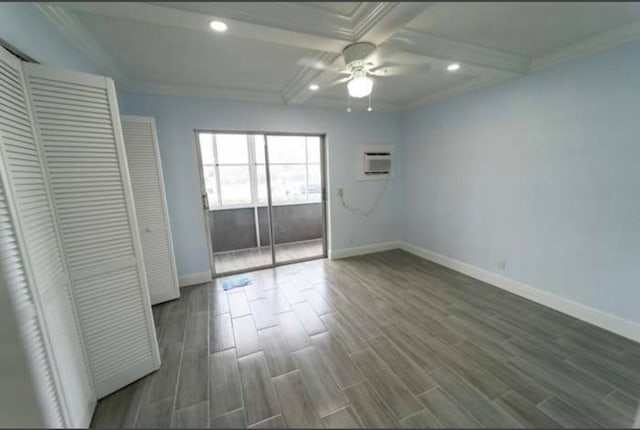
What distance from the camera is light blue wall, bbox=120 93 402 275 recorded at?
312 centimetres

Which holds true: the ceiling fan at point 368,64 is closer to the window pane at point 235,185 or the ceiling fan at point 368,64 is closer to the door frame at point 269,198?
the door frame at point 269,198

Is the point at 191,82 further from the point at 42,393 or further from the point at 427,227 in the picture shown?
the point at 427,227

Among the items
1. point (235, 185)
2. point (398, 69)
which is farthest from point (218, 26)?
point (235, 185)

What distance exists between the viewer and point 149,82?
2869 mm

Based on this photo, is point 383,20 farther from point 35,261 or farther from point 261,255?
point 261,255

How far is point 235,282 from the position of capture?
3430 millimetres

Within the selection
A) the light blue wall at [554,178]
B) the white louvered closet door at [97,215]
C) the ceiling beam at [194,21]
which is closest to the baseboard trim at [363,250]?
the light blue wall at [554,178]

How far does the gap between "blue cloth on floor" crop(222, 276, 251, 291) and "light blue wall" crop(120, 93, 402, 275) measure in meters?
0.37

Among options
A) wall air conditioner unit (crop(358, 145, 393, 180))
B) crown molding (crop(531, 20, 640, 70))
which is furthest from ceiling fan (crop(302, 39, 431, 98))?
wall air conditioner unit (crop(358, 145, 393, 180))

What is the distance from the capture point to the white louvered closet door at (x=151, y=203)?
2.62 m

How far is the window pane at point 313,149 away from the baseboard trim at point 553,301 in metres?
2.59

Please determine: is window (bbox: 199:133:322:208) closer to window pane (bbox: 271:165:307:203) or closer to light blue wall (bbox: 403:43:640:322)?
window pane (bbox: 271:165:307:203)

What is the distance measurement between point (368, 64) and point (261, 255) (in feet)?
11.8

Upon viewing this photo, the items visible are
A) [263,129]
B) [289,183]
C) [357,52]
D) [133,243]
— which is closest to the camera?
[133,243]
